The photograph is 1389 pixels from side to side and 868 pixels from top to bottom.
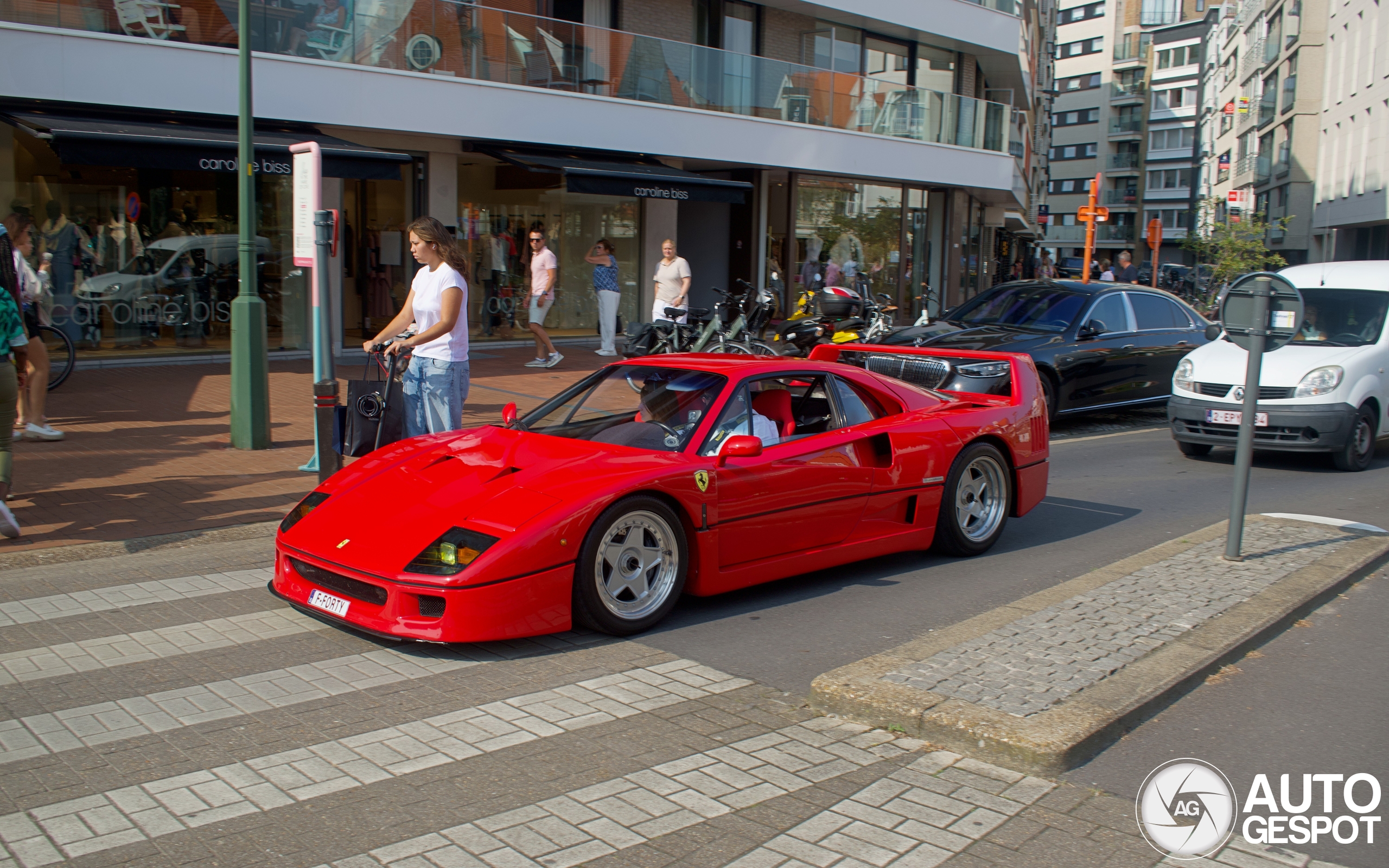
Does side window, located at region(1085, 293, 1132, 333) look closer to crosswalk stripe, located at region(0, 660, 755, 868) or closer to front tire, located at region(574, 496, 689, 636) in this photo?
front tire, located at region(574, 496, 689, 636)

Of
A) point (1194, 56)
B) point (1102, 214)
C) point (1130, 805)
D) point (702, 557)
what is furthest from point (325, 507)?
point (1194, 56)

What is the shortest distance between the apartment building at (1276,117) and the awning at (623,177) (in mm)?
22759

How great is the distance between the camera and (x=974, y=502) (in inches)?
289

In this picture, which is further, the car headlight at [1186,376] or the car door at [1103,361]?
the car door at [1103,361]

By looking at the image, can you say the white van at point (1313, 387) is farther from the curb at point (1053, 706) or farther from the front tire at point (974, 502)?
the curb at point (1053, 706)

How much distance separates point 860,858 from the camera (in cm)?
337

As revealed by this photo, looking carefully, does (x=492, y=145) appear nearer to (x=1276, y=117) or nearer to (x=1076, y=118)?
(x=1276, y=117)

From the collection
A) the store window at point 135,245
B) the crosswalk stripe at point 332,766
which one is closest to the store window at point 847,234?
the store window at point 135,245

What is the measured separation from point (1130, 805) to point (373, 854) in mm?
2441

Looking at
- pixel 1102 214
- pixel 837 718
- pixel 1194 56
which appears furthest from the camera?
pixel 1194 56

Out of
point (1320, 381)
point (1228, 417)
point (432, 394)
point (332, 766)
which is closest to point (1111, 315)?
point (1228, 417)

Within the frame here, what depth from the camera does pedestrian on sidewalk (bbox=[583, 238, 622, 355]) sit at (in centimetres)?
1806

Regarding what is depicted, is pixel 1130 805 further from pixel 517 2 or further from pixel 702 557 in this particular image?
pixel 517 2

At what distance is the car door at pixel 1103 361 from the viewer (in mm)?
12812
